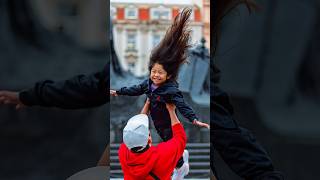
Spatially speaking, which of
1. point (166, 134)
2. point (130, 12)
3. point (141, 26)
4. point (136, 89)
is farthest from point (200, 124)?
point (130, 12)

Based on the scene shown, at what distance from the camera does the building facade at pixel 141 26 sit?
212 inches

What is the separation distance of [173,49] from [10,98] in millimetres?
1818

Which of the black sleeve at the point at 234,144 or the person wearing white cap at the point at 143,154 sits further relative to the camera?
the black sleeve at the point at 234,144

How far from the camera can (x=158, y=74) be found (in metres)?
5.38

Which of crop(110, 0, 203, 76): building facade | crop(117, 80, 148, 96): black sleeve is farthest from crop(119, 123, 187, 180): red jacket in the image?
crop(110, 0, 203, 76): building facade

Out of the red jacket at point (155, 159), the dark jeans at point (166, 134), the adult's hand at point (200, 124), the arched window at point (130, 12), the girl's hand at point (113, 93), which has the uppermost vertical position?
the arched window at point (130, 12)

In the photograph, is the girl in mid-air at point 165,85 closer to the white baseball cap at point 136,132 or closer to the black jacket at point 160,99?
the black jacket at point 160,99

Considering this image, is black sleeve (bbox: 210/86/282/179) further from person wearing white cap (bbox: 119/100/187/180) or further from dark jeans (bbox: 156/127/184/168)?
person wearing white cap (bbox: 119/100/187/180)

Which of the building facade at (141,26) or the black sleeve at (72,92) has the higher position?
the building facade at (141,26)

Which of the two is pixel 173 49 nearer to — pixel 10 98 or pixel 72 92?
pixel 72 92

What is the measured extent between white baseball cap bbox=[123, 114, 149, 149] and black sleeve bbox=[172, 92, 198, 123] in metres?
0.38

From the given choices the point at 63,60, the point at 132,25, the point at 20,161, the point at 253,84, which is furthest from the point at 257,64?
the point at 20,161

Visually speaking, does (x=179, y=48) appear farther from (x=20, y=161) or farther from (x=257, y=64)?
(x=20, y=161)

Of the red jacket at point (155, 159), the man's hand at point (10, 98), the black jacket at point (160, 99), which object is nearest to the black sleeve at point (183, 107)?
the black jacket at point (160, 99)
